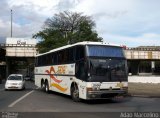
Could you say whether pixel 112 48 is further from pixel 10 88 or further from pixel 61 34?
pixel 61 34

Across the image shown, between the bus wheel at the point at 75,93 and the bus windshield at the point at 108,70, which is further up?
the bus windshield at the point at 108,70

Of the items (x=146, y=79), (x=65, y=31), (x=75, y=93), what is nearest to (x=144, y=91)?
(x=75, y=93)

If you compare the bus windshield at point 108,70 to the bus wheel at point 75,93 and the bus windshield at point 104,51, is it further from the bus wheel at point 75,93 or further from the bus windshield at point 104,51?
the bus wheel at point 75,93

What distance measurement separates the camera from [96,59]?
21219mm

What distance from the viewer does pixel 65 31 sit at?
86562mm

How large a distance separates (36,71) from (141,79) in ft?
81.3

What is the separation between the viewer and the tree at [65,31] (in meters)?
81.1

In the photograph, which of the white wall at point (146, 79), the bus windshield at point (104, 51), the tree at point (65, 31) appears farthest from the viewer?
the tree at point (65, 31)

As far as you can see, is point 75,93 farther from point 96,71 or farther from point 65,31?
point 65,31

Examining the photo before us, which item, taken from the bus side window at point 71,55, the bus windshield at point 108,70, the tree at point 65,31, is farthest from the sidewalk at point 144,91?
the tree at point 65,31

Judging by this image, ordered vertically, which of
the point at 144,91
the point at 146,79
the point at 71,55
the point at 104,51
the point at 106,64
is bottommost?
the point at 144,91

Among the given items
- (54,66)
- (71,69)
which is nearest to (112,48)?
(71,69)

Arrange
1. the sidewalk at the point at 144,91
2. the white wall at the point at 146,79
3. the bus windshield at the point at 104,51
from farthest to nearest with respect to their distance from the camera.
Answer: the white wall at the point at 146,79 → the sidewalk at the point at 144,91 → the bus windshield at the point at 104,51

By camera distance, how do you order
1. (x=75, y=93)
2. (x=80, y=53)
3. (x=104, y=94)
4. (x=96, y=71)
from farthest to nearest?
(x=75, y=93), (x=80, y=53), (x=104, y=94), (x=96, y=71)
